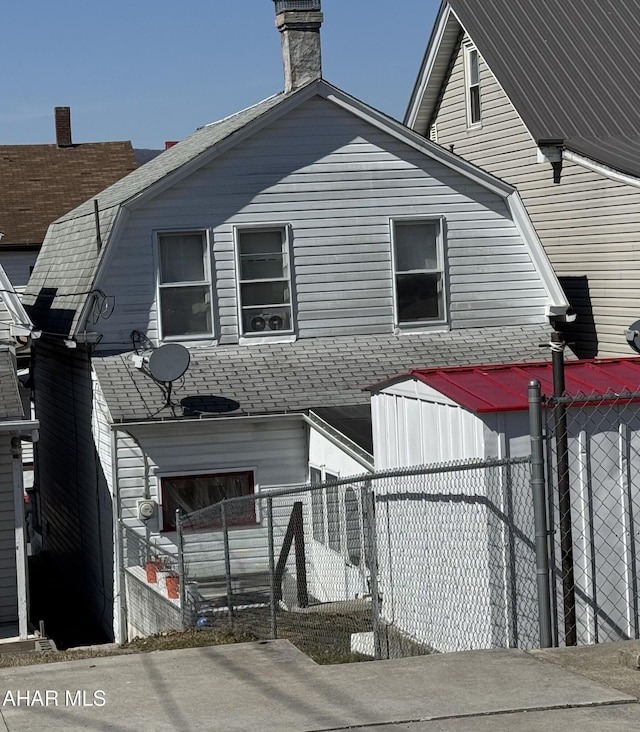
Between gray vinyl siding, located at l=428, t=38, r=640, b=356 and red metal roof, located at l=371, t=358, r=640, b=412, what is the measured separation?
8.47 metres

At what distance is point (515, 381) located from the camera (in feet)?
27.3

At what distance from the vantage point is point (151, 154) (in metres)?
64.9

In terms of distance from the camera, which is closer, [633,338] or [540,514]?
[540,514]

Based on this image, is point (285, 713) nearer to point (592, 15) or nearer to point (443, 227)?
point (443, 227)

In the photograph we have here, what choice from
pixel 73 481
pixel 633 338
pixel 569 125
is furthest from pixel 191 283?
pixel 633 338

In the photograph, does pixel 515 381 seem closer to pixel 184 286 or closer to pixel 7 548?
pixel 7 548

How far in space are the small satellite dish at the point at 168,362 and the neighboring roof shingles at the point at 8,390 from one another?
182cm

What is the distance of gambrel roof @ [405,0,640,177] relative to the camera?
1834cm

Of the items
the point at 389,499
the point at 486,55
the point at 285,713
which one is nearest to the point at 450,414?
the point at 389,499

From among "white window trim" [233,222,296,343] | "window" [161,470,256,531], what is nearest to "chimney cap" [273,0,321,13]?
"white window trim" [233,222,296,343]

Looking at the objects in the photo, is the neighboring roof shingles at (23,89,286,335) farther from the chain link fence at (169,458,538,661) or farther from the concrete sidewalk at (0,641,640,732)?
the concrete sidewalk at (0,641,640,732)

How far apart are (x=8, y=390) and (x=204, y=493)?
10.1 feet

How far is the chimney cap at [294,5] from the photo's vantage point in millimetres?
19062

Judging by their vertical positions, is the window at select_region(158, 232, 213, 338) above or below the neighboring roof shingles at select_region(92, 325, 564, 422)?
above
